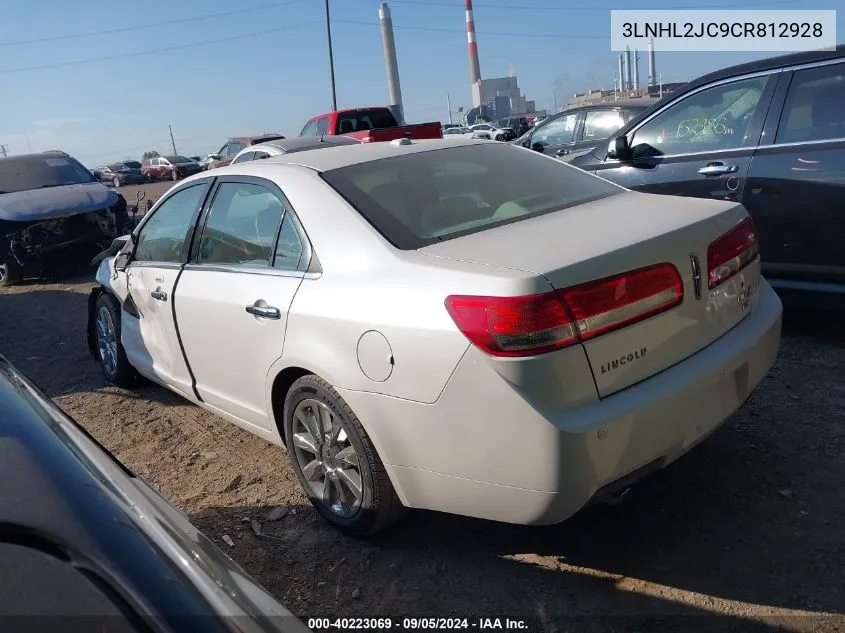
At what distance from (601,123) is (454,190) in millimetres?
7308

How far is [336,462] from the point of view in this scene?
300cm

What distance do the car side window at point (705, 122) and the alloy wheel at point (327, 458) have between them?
3337mm

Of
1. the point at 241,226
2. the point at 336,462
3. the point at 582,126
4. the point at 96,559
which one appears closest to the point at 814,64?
the point at 241,226

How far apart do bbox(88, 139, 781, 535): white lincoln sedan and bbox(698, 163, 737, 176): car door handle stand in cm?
164

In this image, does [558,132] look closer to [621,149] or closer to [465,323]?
[621,149]

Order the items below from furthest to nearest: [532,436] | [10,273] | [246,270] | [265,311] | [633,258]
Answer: [10,273], [246,270], [265,311], [633,258], [532,436]

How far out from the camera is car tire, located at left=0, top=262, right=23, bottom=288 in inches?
376

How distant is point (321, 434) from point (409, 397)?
0.70 metres

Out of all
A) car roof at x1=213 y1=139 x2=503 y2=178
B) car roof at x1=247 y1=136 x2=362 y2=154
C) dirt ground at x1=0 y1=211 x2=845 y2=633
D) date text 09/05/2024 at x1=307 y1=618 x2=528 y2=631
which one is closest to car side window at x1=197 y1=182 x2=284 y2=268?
car roof at x1=213 y1=139 x2=503 y2=178

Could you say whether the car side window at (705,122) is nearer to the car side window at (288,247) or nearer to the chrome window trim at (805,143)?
the chrome window trim at (805,143)

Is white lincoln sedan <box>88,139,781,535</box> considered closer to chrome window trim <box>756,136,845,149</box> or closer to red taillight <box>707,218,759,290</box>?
red taillight <box>707,218,759,290</box>

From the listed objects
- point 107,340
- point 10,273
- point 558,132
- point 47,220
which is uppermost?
point 558,132

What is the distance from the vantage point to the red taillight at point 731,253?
8.83 feet

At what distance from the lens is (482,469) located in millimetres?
2395
